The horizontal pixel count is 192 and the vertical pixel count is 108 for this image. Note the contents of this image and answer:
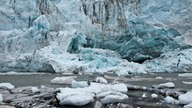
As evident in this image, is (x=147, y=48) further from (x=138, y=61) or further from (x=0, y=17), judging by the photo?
(x=0, y=17)

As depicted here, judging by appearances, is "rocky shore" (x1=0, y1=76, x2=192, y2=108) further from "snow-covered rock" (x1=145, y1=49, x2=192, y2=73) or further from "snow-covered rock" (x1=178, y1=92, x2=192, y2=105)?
"snow-covered rock" (x1=145, y1=49, x2=192, y2=73)

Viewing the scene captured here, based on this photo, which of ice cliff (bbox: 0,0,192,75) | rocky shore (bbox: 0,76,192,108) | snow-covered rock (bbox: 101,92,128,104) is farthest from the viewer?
ice cliff (bbox: 0,0,192,75)

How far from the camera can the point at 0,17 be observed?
779 inches

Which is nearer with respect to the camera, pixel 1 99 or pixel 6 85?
pixel 1 99

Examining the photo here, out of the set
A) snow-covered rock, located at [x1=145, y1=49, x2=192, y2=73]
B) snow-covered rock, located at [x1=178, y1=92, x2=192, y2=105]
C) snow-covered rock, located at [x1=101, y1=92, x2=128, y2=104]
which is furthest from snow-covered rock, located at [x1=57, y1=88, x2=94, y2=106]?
snow-covered rock, located at [x1=145, y1=49, x2=192, y2=73]

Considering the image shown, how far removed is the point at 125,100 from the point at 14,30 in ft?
45.1

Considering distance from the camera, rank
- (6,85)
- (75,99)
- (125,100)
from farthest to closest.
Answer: (6,85) → (125,100) → (75,99)

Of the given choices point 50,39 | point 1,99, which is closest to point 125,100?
point 1,99

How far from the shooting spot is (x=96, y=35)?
69.8 feet

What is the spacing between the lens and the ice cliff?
18.2 m

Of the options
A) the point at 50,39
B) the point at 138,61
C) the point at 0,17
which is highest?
the point at 0,17

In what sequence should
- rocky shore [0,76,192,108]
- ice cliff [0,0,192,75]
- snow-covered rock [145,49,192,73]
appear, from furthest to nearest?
snow-covered rock [145,49,192,73], ice cliff [0,0,192,75], rocky shore [0,76,192,108]

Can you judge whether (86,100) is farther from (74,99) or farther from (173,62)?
(173,62)

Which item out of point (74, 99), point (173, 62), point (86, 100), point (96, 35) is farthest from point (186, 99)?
point (96, 35)
